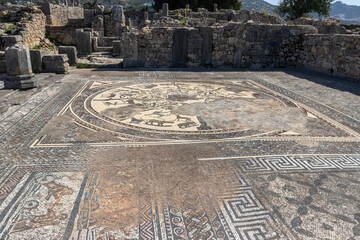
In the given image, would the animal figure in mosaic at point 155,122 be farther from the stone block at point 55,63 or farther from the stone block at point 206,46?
the stone block at point 206,46

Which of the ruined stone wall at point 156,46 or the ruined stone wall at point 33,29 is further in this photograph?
the ruined stone wall at point 33,29

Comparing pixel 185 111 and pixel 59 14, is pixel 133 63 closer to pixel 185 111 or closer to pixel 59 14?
pixel 185 111

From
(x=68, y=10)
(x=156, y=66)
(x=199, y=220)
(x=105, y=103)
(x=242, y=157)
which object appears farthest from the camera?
(x=68, y=10)

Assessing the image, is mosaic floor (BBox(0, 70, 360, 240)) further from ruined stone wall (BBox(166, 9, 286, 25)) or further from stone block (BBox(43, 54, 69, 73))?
ruined stone wall (BBox(166, 9, 286, 25))

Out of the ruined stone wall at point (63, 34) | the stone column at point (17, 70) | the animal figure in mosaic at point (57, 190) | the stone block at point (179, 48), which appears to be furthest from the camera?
the ruined stone wall at point (63, 34)

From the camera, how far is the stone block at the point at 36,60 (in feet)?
29.7

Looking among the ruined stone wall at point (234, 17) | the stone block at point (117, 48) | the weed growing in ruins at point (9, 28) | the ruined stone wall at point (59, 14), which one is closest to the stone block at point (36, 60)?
the stone block at point (117, 48)

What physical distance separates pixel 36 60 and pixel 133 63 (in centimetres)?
346

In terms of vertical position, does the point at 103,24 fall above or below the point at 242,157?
above

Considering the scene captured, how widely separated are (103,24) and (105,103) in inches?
582

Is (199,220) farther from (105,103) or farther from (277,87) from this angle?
(277,87)

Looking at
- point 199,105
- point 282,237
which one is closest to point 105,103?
point 199,105

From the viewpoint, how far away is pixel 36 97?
19.9ft

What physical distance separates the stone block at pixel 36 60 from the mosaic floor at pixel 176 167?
9.97 ft
